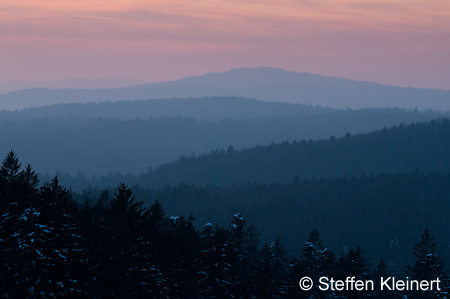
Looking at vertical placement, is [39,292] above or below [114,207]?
below

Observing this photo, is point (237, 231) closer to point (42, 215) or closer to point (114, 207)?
point (114, 207)

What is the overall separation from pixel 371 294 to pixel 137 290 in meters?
24.0

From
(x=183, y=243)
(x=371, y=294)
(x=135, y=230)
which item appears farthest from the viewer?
(x=371, y=294)

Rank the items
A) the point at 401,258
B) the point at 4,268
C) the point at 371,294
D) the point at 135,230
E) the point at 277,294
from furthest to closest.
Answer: the point at 401,258, the point at 371,294, the point at 277,294, the point at 135,230, the point at 4,268

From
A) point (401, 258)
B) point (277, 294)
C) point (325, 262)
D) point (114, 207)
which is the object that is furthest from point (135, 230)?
point (401, 258)

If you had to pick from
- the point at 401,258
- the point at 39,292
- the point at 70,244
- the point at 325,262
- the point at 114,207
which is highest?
the point at 401,258

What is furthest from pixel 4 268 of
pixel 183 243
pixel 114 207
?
pixel 183 243

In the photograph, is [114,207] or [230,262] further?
[230,262]

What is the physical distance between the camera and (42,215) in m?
29.9

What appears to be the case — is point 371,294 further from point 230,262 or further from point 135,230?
point 135,230

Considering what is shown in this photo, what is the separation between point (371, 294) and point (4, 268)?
30.4 meters

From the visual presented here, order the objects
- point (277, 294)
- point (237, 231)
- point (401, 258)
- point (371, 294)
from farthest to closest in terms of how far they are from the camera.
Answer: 1. point (401, 258)
2. point (237, 231)
3. point (371, 294)
4. point (277, 294)

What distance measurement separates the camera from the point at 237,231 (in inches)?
2259

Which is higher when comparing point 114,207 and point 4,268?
point 114,207
